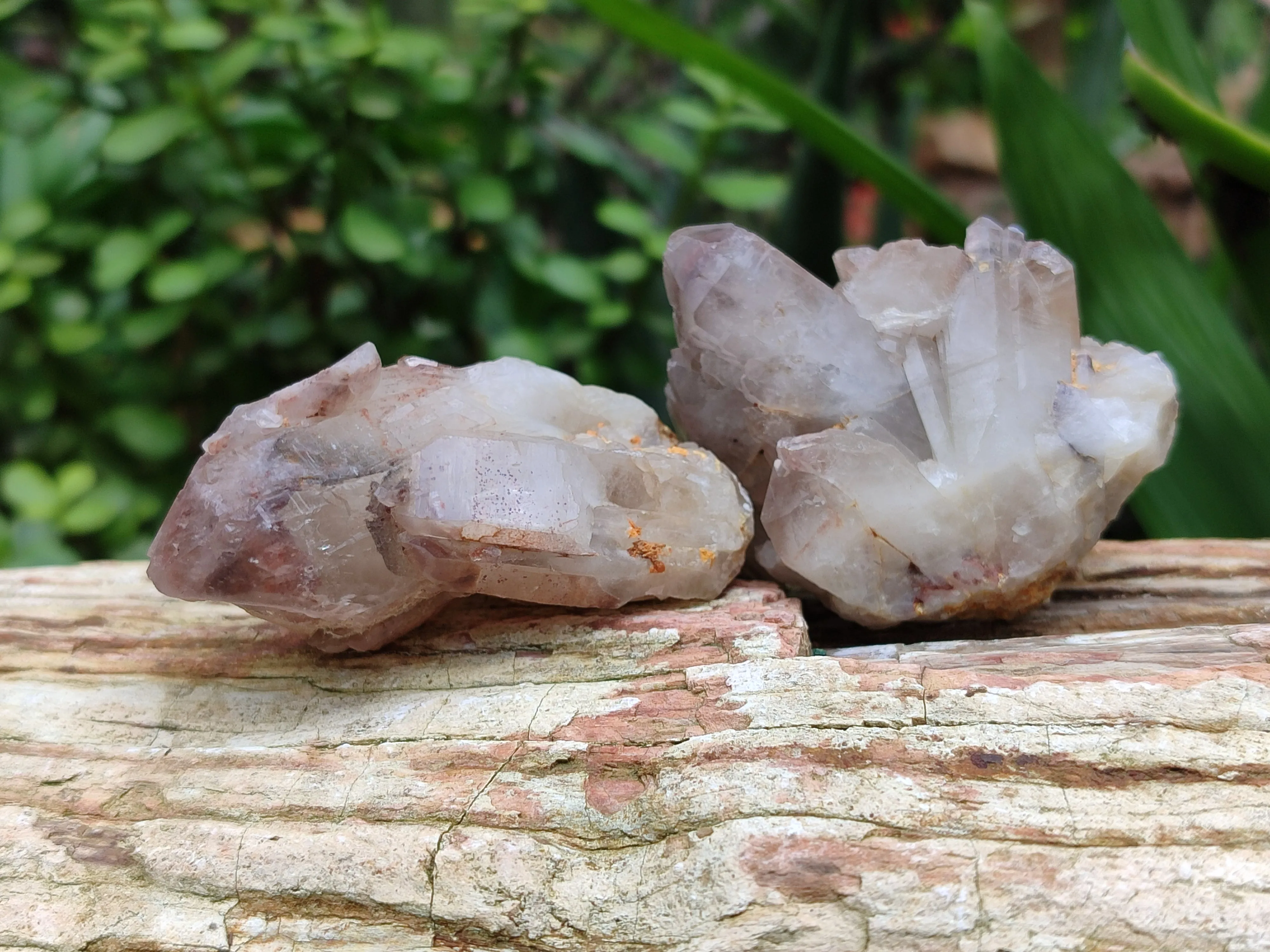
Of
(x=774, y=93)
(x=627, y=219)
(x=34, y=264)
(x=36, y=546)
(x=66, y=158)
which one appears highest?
(x=774, y=93)

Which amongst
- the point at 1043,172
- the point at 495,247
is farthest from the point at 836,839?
the point at 495,247

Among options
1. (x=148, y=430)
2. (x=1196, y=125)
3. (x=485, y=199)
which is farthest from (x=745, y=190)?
(x=148, y=430)

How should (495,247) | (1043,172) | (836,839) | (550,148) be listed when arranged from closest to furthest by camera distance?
(836,839) < (1043,172) < (495,247) < (550,148)

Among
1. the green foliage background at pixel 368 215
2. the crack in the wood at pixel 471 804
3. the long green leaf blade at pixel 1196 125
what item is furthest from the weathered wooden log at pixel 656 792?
the green foliage background at pixel 368 215

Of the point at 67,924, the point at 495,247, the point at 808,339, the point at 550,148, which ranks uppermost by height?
the point at 808,339

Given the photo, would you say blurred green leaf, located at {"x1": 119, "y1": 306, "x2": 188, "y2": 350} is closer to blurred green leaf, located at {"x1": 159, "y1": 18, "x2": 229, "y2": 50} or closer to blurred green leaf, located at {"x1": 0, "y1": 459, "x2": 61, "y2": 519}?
blurred green leaf, located at {"x1": 0, "y1": 459, "x2": 61, "y2": 519}

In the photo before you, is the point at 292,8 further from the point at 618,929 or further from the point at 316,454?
the point at 618,929

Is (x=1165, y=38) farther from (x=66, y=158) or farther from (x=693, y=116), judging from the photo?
(x=66, y=158)
